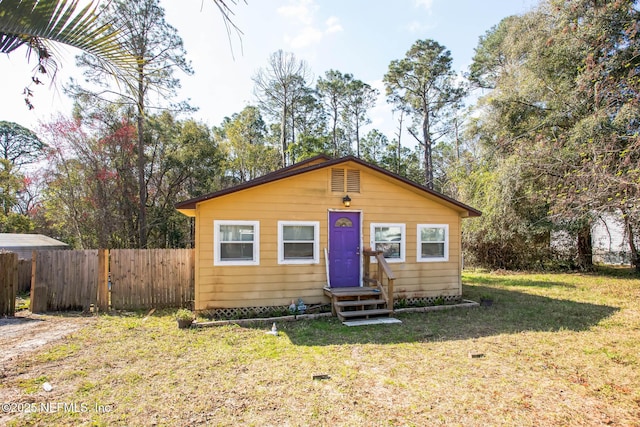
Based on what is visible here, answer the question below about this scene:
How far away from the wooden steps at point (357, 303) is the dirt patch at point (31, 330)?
16.6ft

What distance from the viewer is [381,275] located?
8430mm

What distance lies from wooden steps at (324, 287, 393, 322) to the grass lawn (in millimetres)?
421

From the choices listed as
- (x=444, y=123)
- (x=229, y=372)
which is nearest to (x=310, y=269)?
(x=229, y=372)

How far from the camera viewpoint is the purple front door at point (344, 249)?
330 inches

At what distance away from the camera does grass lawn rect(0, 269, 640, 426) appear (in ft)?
11.5

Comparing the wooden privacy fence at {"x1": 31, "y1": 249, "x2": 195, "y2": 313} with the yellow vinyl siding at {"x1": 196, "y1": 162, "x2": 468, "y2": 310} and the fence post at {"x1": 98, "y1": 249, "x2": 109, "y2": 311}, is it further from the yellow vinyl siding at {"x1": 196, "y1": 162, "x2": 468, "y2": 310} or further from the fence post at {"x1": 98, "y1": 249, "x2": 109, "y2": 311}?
the yellow vinyl siding at {"x1": 196, "y1": 162, "x2": 468, "y2": 310}

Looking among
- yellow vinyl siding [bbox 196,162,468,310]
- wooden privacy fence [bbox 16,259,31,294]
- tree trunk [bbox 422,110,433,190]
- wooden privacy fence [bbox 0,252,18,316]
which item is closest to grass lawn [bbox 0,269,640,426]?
yellow vinyl siding [bbox 196,162,468,310]

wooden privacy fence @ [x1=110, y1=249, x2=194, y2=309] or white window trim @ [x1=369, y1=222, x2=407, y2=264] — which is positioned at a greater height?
white window trim @ [x1=369, y1=222, x2=407, y2=264]

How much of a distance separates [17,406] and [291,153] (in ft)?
75.2

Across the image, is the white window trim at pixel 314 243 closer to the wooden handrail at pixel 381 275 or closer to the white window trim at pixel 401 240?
the wooden handrail at pixel 381 275

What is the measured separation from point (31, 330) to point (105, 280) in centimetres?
183

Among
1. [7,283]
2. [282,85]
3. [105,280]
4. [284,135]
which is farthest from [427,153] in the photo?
[7,283]

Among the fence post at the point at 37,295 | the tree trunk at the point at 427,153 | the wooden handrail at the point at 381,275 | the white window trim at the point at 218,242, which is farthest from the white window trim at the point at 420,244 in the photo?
the tree trunk at the point at 427,153

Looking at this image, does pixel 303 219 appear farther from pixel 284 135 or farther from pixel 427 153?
pixel 427 153
